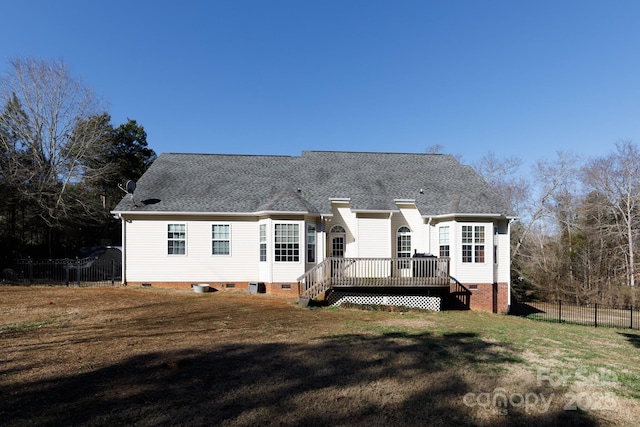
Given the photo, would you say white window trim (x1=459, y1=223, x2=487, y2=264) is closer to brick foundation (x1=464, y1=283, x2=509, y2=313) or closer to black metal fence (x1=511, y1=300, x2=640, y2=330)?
brick foundation (x1=464, y1=283, x2=509, y2=313)

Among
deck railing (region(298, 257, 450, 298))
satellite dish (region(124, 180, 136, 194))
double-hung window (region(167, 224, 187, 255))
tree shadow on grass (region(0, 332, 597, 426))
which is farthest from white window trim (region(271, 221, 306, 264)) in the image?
tree shadow on grass (region(0, 332, 597, 426))

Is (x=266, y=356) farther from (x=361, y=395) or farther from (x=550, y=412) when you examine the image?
(x=550, y=412)

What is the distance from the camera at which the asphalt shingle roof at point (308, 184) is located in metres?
18.7

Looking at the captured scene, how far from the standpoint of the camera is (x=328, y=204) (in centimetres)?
1938

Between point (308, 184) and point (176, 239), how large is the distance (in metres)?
7.84

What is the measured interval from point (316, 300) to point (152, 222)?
31.2 feet

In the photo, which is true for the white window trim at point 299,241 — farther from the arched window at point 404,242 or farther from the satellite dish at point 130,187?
the satellite dish at point 130,187

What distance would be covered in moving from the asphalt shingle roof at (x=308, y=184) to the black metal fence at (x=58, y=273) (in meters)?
5.40

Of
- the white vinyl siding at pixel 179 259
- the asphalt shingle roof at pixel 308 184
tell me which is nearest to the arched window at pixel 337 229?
the asphalt shingle roof at pixel 308 184

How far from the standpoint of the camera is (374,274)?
1698 centimetres

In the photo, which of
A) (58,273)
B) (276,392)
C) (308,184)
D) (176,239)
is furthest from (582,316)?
(58,273)

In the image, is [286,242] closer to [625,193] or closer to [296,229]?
[296,229]

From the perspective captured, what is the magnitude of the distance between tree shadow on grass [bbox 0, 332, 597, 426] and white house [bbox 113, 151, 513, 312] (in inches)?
346

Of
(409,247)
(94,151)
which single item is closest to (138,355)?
(409,247)
